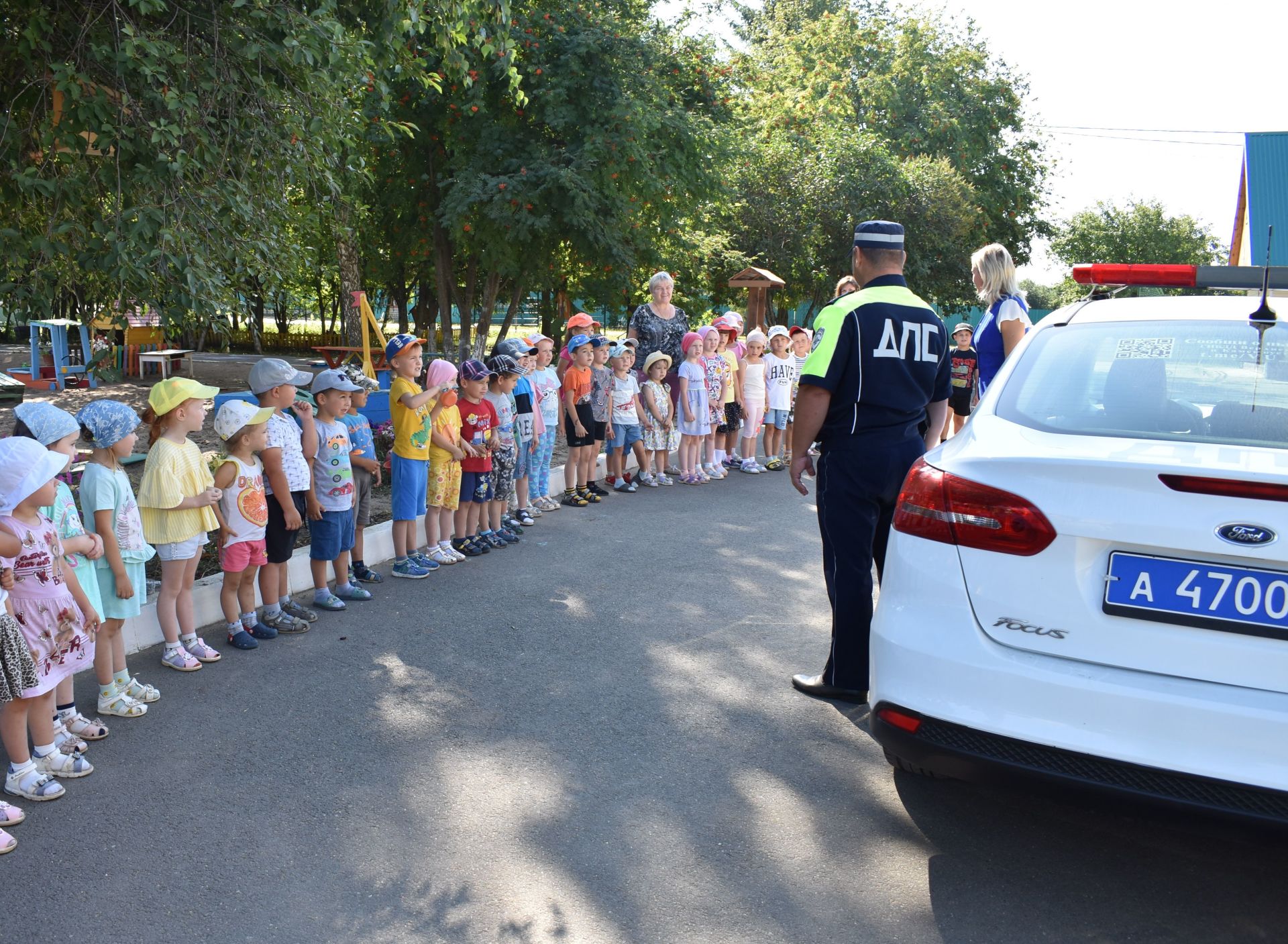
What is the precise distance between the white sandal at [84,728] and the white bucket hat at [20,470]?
103 centimetres

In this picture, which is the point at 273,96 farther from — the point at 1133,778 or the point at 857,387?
the point at 1133,778

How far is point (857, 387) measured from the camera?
14.7ft

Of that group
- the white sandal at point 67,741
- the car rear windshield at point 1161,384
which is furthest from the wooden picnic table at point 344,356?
the car rear windshield at point 1161,384

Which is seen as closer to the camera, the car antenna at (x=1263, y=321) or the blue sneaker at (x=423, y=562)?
the car antenna at (x=1263, y=321)

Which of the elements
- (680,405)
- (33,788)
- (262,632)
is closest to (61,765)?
(33,788)

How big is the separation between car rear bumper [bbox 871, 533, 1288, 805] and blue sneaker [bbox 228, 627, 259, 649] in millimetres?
3508

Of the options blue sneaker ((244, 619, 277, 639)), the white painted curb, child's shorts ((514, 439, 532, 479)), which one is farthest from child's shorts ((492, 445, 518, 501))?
blue sneaker ((244, 619, 277, 639))

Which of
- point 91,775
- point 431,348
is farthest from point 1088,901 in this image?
point 431,348

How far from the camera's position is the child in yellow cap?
502 centimetres

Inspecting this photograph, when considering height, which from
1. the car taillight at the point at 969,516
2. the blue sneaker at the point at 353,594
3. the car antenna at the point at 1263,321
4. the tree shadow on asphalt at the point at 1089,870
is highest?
the car antenna at the point at 1263,321

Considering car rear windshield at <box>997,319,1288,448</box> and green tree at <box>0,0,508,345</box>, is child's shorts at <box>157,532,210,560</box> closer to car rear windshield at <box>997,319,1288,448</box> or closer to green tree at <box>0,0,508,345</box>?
green tree at <box>0,0,508,345</box>

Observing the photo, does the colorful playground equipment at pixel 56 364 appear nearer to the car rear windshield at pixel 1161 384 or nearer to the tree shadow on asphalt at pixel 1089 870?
the car rear windshield at pixel 1161 384

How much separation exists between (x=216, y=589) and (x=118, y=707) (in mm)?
1421

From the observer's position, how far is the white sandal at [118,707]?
4633 millimetres
